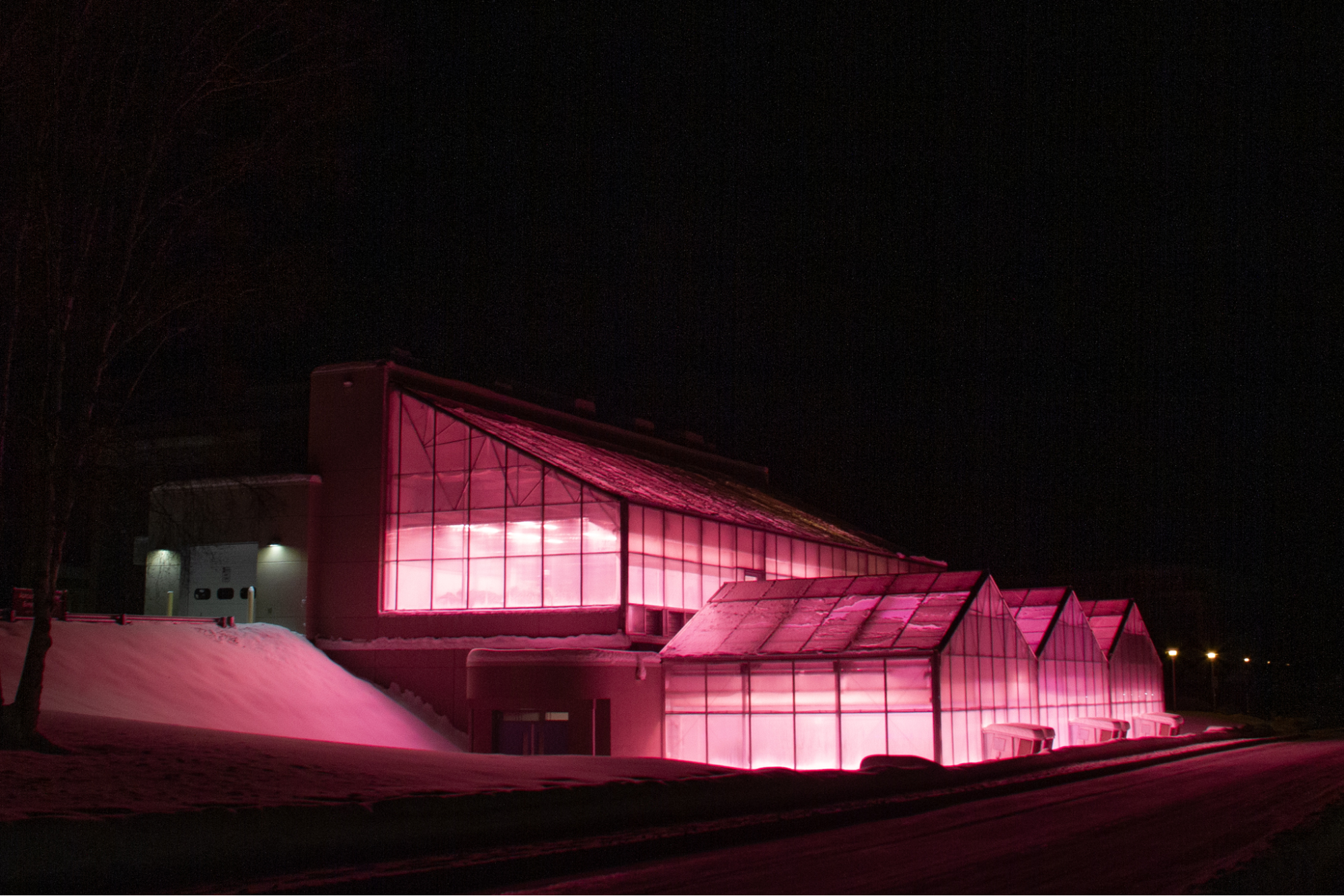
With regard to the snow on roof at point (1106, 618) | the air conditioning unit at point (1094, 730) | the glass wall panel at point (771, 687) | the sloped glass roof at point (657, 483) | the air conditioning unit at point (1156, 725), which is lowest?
the air conditioning unit at point (1156, 725)

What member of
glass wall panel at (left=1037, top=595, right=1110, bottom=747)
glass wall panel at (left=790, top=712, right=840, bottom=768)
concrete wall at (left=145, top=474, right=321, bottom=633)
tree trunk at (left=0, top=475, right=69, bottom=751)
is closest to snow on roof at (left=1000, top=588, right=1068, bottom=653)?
glass wall panel at (left=1037, top=595, right=1110, bottom=747)

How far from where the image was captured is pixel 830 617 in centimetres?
3550

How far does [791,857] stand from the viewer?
14156 millimetres

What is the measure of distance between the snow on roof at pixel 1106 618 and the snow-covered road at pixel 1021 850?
28.5 metres

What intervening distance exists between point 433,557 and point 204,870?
89.6 ft

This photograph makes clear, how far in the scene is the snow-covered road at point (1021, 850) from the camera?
39.2 ft

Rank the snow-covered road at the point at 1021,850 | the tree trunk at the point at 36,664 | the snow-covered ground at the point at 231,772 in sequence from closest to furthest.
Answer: the snow-covered road at the point at 1021,850 < the snow-covered ground at the point at 231,772 < the tree trunk at the point at 36,664

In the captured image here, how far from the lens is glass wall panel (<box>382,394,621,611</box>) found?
37969mm

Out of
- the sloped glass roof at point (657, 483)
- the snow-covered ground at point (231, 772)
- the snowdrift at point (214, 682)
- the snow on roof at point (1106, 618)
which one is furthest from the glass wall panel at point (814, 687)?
the snow on roof at point (1106, 618)

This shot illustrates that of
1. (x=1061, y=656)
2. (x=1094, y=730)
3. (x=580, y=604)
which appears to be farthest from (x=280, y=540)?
(x=1094, y=730)

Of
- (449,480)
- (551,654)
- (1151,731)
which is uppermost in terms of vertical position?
(449,480)

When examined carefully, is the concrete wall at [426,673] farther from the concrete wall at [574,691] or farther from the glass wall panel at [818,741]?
the glass wall panel at [818,741]

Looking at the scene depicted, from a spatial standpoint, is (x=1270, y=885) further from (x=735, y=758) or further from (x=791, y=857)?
(x=735, y=758)

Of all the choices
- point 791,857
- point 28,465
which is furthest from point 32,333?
point 791,857
